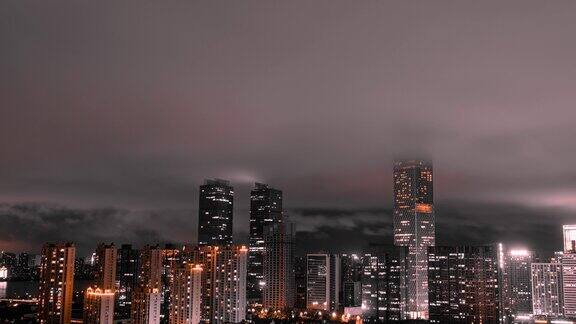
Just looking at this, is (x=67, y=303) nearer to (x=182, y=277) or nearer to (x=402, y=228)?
(x=182, y=277)

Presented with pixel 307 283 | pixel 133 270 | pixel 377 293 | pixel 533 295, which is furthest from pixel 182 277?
pixel 533 295

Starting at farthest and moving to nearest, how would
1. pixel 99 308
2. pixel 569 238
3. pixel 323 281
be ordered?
pixel 569 238 < pixel 323 281 < pixel 99 308

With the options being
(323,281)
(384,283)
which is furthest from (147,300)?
(384,283)

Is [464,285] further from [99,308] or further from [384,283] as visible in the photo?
[99,308]

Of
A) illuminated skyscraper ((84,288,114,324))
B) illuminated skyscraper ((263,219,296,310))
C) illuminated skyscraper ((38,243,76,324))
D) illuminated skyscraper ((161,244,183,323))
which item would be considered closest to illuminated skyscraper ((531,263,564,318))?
illuminated skyscraper ((263,219,296,310))

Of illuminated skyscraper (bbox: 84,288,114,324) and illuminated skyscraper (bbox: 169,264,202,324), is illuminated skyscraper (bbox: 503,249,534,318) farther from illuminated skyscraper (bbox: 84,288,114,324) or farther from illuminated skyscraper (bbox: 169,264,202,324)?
illuminated skyscraper (bbox: 84,288,114,324)

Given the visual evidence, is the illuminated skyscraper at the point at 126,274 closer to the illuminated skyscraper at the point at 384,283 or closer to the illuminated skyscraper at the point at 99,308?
the illuminated skyscraper at the point at 99,308

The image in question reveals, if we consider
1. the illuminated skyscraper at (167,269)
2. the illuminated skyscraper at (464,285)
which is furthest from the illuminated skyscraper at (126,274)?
the illuminated skyscraper at (464,285)
